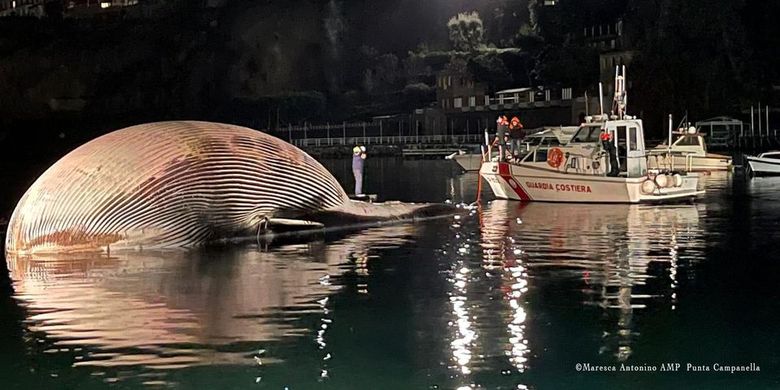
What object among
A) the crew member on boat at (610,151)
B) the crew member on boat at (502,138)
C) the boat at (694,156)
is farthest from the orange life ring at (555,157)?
the boat at (694,156)

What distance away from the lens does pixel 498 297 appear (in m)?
15.3

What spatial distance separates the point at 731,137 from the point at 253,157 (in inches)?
2639

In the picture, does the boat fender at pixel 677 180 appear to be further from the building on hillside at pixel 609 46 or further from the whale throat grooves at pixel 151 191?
the building on hillside at pixel 609 46

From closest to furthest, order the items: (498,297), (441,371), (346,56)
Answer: (441,371) < (498,297) < (346,56)

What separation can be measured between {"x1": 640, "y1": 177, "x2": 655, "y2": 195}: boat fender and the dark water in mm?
8561

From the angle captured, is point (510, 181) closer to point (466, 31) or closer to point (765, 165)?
point (765, 165)

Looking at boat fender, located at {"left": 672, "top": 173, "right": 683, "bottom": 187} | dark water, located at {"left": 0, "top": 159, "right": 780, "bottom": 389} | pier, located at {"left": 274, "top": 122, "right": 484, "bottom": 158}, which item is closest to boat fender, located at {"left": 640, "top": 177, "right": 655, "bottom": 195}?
boat fender, located at {"left": 672, "top": 173, "right": 683, "bottom": 187}

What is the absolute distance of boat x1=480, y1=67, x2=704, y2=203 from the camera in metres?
32.2

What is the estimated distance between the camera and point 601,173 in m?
32.5

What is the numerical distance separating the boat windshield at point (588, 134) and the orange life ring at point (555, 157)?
1.32m

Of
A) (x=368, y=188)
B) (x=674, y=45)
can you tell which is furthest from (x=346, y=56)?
(x=368, y=188)

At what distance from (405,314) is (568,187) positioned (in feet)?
63.0

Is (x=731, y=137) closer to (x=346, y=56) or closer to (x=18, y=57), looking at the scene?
(x=346, y=56)

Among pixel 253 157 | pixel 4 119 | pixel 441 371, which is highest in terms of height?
pixel 4 119
